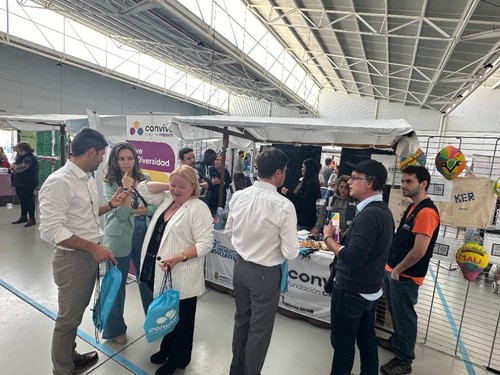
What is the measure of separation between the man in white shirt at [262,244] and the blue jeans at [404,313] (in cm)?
108

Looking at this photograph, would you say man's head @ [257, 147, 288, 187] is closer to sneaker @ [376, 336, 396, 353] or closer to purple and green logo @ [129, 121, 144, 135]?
sneaker @ [376, 336, 396, 353]

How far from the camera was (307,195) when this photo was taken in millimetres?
4016

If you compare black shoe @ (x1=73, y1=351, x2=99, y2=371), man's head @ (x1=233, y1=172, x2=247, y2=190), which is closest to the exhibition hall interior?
black shoe @ (x1=73, y1=351, x2=99, y2=371)

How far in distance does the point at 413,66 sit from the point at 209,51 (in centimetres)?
671

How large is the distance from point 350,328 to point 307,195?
8.06 feet

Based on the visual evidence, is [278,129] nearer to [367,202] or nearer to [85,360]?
[367,202]

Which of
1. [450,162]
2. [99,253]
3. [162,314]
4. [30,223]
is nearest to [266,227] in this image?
[162,314]

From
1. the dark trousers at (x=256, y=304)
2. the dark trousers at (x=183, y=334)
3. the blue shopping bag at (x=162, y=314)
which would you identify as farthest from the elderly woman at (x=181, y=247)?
the dark trousers at (x=256, y=304)

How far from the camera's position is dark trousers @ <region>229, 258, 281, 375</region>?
1.63m

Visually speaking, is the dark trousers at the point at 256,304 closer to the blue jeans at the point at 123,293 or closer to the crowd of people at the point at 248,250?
the crowd of people at the point at 248,250

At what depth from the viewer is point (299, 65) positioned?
1240 cm

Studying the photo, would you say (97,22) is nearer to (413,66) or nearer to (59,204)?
(59,204)

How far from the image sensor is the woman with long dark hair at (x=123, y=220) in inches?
86.4

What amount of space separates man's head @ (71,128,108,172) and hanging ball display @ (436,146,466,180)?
2688 millimetres
